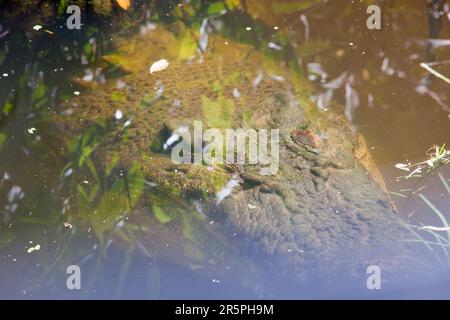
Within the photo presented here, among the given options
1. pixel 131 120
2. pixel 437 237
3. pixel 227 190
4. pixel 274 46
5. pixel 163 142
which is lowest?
pixel 437 237

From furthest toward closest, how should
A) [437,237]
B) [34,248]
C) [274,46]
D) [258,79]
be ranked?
[274,46]
[258,79]
[34,248]
[437,237]

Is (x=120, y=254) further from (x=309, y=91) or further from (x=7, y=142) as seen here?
(x=309, y=91)

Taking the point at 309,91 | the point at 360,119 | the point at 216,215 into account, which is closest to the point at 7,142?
the point at 216,215

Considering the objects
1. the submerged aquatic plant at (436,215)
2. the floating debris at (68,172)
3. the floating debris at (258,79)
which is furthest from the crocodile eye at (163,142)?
the submerged aquatic plant at (436,215)

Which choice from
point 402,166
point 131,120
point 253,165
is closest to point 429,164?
point 402,166

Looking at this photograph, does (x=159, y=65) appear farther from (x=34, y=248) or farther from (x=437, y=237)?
(x=437, y=237)

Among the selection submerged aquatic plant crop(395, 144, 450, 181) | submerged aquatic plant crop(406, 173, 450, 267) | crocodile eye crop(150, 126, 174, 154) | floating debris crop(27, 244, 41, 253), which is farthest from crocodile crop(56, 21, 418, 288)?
floating debris crop(27, 244, 41, 253)

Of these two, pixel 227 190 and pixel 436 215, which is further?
pixel 436 215
